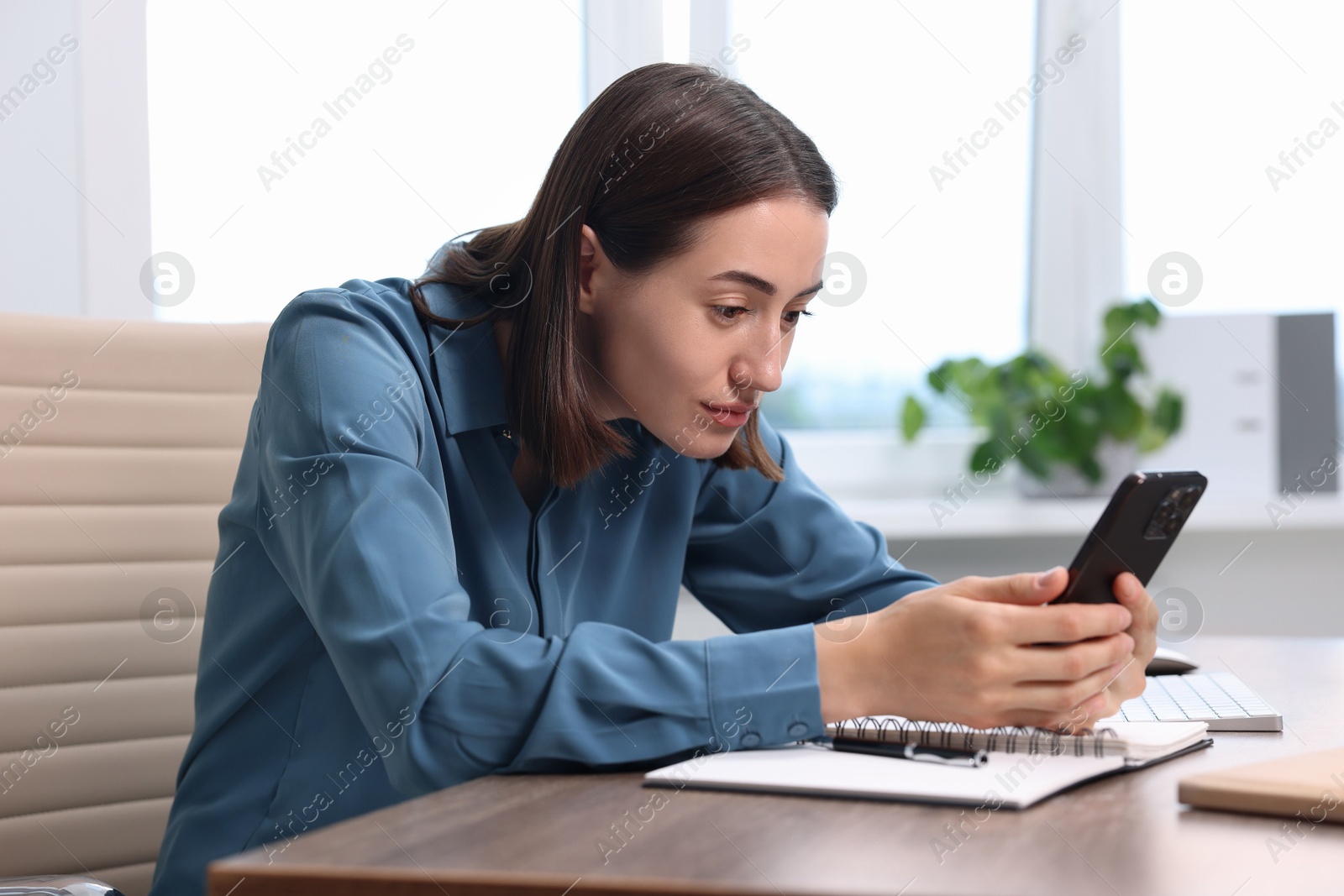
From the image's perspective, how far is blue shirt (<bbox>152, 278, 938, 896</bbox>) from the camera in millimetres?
740

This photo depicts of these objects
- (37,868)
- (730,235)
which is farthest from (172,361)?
(730,235)

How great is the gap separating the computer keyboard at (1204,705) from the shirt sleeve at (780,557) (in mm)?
284

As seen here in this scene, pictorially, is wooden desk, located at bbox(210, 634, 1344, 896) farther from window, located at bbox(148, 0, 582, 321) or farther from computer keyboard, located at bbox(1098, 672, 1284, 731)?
window, located at bbox(148, 0, 582, 321)

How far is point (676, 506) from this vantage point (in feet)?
4.13

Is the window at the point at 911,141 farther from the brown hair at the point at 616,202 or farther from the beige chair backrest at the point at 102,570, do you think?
the beige chair backrest at the point at 102,570

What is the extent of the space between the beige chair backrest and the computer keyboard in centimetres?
97

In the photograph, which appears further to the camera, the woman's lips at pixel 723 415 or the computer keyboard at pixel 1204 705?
the woman's lips at pixel 723 415

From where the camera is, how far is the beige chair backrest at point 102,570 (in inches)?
44.8

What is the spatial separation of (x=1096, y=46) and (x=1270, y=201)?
0.49 meters

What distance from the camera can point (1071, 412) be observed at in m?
2.20

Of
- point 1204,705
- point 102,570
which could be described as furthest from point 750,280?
point 102,570

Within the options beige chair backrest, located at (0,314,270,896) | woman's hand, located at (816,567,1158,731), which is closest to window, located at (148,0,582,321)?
beige chair backrest, located at (0,314,270,896)

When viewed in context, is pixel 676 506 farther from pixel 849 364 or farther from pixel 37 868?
pixel 849 364

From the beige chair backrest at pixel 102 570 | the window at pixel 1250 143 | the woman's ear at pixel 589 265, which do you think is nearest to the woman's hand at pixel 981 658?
the woman's ear at pixel 589 265
